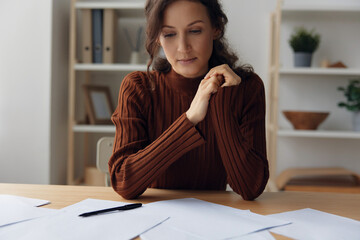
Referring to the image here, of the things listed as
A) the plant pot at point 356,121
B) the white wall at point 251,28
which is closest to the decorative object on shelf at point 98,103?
the white wall at point 251,28

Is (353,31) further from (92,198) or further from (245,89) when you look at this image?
(92,198)

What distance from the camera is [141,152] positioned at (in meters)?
0.97

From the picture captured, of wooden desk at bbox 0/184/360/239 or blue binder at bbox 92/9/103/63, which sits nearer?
wooden desk at bbox 0/184/360/239

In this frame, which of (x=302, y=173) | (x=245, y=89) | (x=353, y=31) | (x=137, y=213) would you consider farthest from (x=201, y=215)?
(x=353, y=31)

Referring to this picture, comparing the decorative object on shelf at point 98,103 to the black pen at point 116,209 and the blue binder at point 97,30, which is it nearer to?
the blue binder at point 97,30

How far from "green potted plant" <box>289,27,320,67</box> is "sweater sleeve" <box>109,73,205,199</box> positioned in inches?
59.9

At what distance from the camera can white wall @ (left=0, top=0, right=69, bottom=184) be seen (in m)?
2.25

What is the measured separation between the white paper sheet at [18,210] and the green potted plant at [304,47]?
1.86m

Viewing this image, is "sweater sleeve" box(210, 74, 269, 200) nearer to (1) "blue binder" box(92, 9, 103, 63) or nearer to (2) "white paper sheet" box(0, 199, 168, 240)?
(2) "white paper sheet" box(0, 199, 168, 240)

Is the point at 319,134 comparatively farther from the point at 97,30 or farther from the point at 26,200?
the point at 26,200

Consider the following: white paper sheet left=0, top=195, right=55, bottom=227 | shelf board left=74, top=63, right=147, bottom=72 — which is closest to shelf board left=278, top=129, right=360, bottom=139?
shelf board left=74, top=63, right=147, bottom=72

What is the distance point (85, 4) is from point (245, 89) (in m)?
1.51

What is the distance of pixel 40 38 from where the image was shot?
2256 millimetres

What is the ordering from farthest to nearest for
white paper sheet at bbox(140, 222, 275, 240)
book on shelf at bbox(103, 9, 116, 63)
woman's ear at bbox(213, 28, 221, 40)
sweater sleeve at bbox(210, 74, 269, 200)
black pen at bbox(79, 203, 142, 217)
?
book on shelf at bbox(103, 9, 116, 63) → woman's ear at bbox(213, 28, 221, 40) → sweater sleeve at bbox(210, 74, 269, 200) → black pen at bbox(79, 203, 142, 217) → white paper sheet at bbox(140, 222, 275, 240)
